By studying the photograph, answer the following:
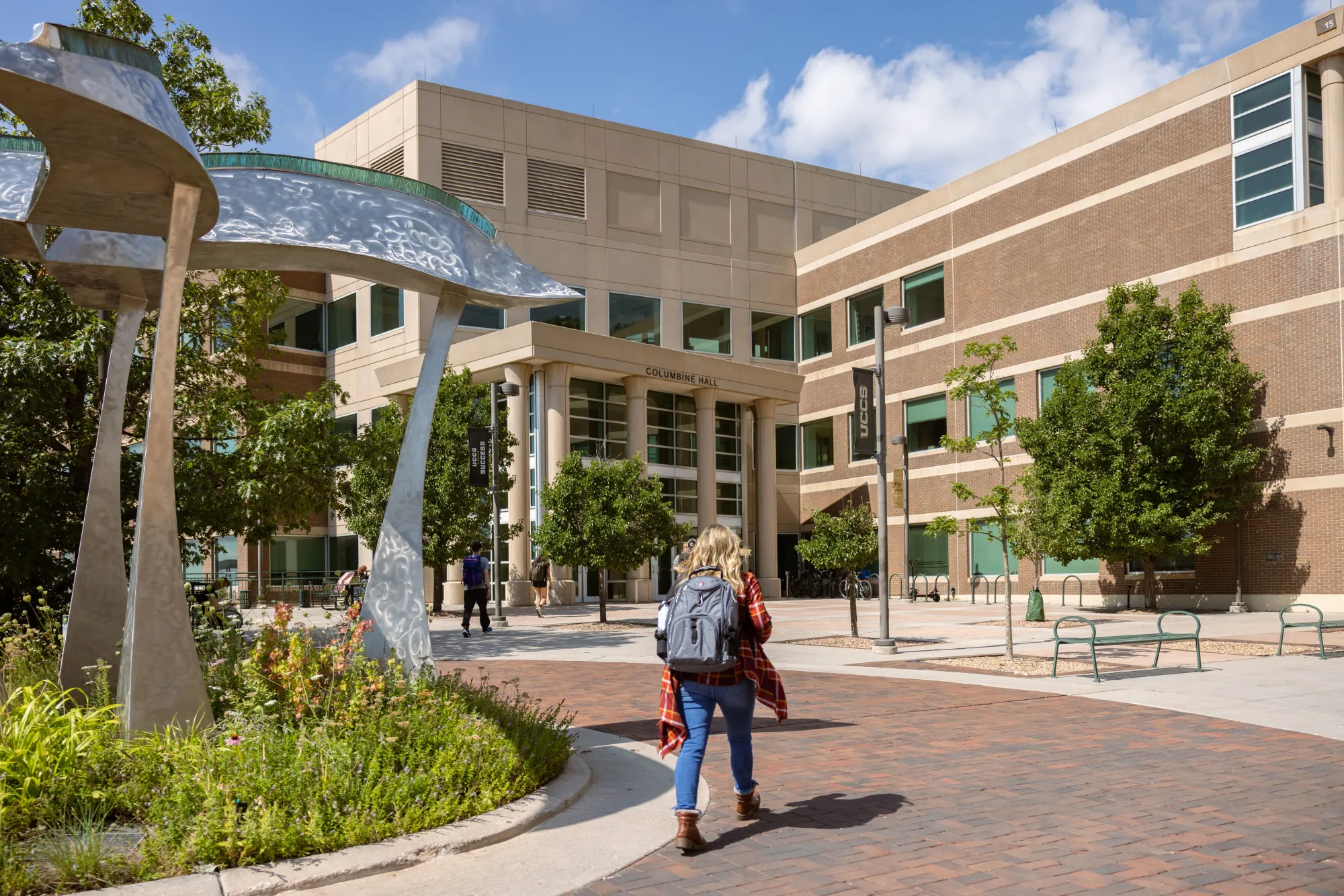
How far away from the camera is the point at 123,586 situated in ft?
26.7

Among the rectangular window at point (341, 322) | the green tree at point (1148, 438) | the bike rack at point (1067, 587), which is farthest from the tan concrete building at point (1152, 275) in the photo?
the rectangular window at point (341, 322)

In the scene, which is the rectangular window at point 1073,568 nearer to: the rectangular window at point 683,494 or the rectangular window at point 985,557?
the rectangular window at point 985,557

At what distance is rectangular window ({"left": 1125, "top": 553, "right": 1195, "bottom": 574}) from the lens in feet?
100

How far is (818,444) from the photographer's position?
46.1 meters

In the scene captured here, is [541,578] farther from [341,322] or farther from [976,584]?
[341,322]

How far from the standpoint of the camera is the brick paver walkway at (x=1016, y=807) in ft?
17.3

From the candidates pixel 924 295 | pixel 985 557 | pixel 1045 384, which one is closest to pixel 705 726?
pixel 1045 384

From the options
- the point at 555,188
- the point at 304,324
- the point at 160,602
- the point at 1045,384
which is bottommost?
the point at 160,602

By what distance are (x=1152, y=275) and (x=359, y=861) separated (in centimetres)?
3176

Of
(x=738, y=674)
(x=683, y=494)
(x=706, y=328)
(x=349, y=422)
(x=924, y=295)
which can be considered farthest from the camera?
(x=706, y=328)

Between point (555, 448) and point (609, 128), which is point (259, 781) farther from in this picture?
point (609, 128)

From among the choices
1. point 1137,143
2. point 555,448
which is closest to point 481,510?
point 555,448

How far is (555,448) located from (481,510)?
19.0 ft

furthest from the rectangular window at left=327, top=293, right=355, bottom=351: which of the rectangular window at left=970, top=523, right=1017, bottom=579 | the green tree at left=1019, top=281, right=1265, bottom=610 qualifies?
the green tree at left=1019, top=281, right=1265, bottom=610
